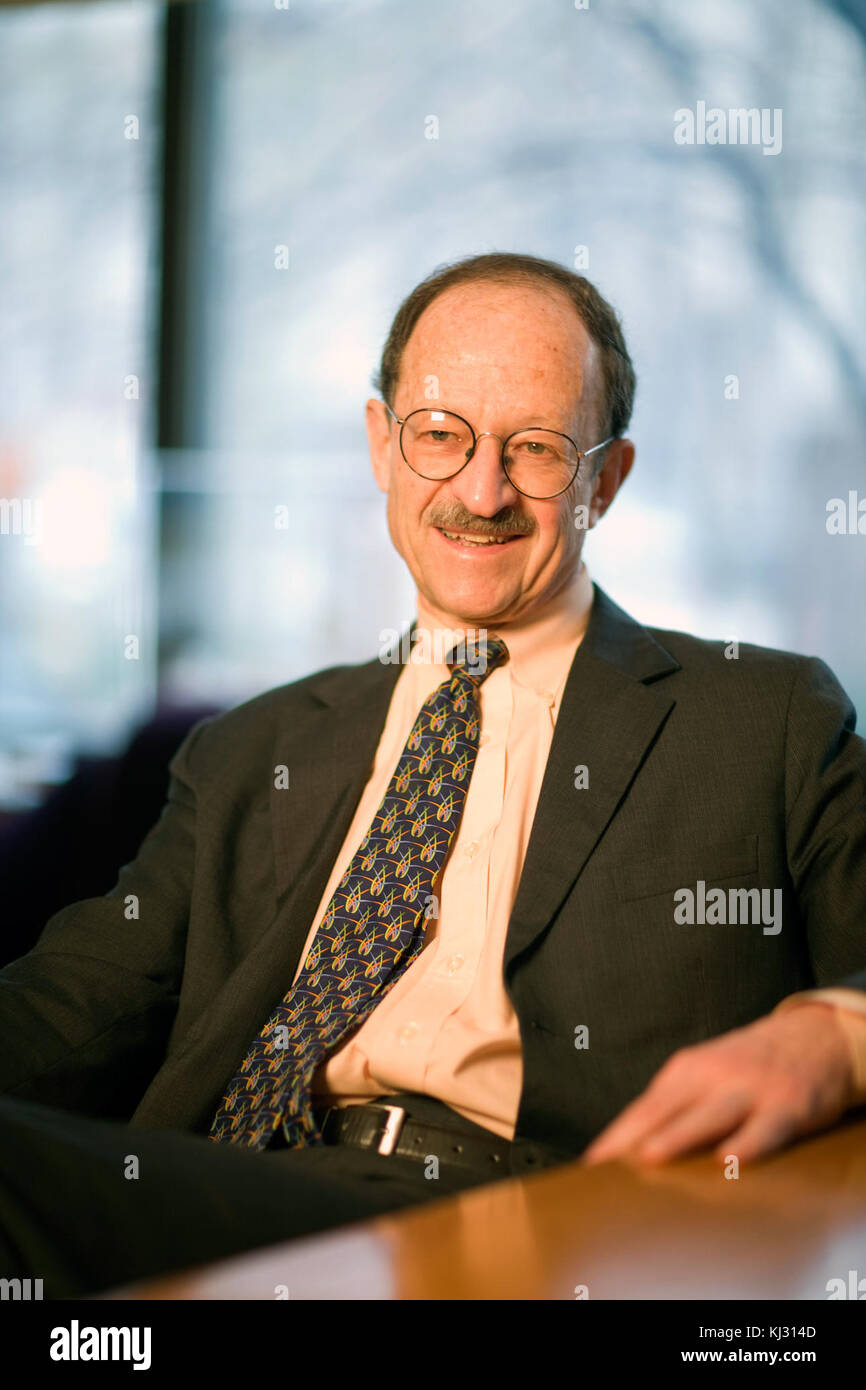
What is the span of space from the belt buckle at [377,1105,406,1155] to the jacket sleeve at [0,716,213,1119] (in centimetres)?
37

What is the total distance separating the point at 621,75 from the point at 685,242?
507 mm

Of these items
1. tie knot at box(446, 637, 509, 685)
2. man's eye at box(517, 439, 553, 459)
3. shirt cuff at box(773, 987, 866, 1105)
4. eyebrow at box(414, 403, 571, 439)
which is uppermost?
eyebrow at box(414, 403, 571, 439)

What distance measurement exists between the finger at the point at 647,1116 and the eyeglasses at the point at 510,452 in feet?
3.29

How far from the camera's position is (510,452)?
1.70m

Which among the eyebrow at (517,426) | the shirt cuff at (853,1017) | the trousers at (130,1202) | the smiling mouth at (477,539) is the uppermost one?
the eyebrow at (517,426)

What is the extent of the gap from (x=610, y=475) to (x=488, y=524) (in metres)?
0.28

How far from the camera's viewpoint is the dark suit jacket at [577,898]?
144 cm

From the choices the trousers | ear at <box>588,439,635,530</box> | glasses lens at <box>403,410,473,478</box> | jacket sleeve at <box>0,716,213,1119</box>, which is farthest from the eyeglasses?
the trousers

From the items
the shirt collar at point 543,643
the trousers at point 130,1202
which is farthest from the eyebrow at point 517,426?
the trousers at point 130,1202

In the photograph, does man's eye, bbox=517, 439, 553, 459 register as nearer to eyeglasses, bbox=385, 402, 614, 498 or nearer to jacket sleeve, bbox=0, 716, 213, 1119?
eyeglasses, bbox=385, 402, 614, 498

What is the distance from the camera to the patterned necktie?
1.46 metres

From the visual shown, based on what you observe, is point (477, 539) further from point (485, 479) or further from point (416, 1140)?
point (416, 1140)

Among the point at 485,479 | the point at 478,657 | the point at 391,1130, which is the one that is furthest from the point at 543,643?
the point at 391,1130

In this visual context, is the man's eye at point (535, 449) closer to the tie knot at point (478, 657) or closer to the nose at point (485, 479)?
the nose at point (485, 479)
